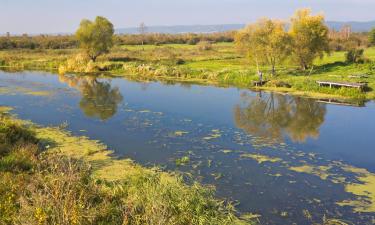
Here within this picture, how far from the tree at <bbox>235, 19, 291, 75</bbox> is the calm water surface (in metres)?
4.85

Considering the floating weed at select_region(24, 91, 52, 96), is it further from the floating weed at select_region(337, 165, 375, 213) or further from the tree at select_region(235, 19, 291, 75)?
the floating weed at select_region(337, 165, 375, 213)

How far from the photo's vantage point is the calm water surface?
43.0ft

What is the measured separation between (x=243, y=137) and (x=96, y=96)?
1529 cm

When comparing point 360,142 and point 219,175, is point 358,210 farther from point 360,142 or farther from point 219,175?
point 360,142

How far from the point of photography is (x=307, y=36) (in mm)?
37094

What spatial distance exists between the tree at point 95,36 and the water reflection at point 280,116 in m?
24.0

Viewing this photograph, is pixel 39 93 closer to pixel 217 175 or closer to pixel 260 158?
pixel 260 158

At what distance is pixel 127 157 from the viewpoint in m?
16.5

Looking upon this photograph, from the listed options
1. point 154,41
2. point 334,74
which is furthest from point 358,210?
point 154,41

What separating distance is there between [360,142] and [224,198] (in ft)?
32.4

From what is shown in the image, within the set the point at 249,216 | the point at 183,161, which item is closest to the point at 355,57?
the point at 183,161

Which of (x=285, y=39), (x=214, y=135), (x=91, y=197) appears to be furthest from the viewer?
(x=285, y=39)

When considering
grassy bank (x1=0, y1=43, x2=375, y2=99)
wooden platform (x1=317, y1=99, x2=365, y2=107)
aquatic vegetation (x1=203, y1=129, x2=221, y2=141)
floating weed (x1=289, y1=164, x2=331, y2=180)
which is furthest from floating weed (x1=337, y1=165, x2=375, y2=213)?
grassy bank (x1=0, y1=43, x2=375, y2=99)

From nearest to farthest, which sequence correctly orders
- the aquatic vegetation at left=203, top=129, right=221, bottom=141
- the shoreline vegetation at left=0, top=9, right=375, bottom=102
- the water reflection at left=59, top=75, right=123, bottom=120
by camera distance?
the aquatic vegetation at left=203, top=129, right=221, bottom=141, the water reflection at left=59, top=75, right=123, bottom=120, the shoreline vegetation at left=0, top=9, right=375, bottom=102
